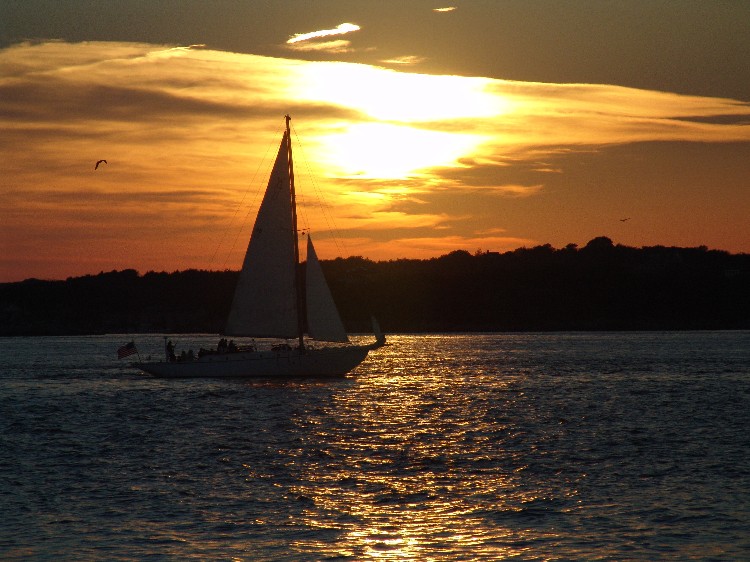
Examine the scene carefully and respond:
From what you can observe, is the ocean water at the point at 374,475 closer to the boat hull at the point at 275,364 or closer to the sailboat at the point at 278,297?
the boat hull at the point at 275,364

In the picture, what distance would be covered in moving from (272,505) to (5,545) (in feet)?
24.2

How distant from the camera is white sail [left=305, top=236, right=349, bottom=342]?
66.4 meters

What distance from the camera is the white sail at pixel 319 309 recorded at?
66.4 meters

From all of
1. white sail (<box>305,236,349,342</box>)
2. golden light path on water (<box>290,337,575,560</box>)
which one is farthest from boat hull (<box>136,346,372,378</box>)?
golden light path on water (<box>290,337,575,560</box>)

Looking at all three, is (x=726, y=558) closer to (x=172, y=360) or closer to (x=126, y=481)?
(x=126, y=481)

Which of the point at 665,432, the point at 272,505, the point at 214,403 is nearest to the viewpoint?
the point at 272,505

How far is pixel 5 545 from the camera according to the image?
874 inches

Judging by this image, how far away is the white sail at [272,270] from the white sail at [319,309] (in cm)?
189

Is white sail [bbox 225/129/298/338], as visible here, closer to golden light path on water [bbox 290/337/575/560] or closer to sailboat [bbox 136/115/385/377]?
sailboat [bbox 136/115/385/377]

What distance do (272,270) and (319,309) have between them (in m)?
4.67

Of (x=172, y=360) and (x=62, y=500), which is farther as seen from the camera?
(x=172, y=360)

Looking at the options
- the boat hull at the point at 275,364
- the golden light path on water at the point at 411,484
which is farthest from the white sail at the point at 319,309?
the golden light path on water at the point at 411,484

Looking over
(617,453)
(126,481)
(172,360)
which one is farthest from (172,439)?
(172,360)

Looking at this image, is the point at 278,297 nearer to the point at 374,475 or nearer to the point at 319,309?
the point at 319,309
